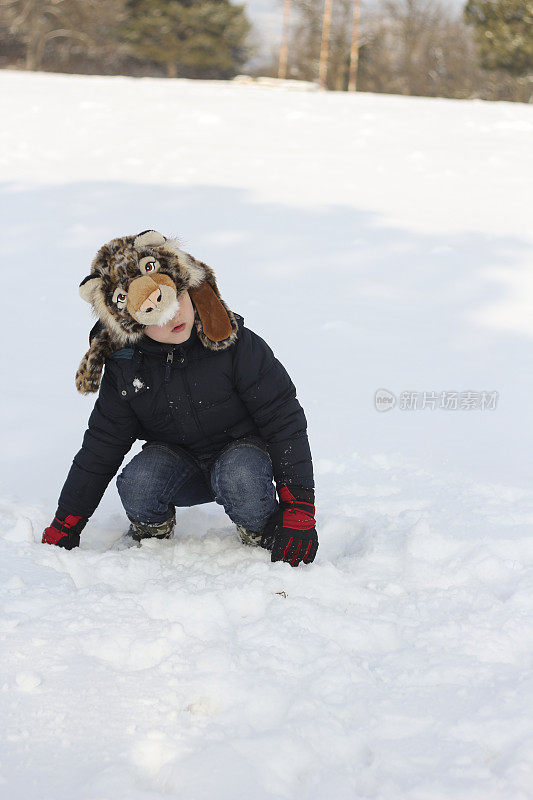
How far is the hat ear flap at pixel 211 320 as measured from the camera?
1981 millimetres

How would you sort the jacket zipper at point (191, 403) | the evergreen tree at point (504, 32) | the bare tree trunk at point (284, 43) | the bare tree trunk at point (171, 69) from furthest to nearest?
1. the bare tree trunk at point (171, 69)
2. the evergreen tree at point (504, 32)
3. the bare tree trunk at point (284, 43)
4. the jacket zipper at point (191, 403)

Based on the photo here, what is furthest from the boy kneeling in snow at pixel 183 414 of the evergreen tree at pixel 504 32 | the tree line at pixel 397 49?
the tree line at pixel 397 49

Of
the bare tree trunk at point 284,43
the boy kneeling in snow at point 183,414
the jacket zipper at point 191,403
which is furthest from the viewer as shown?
the bare tree trunk at point 284,43

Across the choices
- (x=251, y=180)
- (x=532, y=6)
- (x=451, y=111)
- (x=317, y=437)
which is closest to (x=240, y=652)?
(x=317, y=437)

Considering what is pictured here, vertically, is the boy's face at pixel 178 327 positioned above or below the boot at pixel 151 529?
above

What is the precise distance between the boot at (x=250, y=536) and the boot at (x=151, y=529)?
21 cm

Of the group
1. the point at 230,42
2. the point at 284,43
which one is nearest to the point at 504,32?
the point at 284,43

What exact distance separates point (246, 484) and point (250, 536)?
180 mm

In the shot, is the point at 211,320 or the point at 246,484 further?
the point at 246,484

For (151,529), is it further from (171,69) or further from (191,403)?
(171,69)

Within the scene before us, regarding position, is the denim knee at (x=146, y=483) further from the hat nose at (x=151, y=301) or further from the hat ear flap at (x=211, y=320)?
the hat nose at (x=151, y=301)

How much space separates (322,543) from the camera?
2354mm

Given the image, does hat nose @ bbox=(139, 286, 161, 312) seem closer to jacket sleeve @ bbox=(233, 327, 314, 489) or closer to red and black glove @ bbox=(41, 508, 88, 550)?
jacket sleeve @ bbox=(233, 327, 314, 489)

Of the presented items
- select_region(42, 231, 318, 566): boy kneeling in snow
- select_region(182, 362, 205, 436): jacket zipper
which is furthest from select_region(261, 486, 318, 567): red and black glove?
select_region(182, 362, 205, 436): jacket zipper
